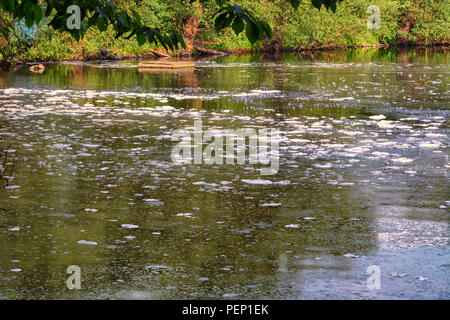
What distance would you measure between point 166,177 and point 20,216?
292 cm

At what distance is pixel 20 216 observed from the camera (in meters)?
8.91

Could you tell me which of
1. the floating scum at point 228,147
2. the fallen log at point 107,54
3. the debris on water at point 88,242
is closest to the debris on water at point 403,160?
the floating scum at point 228,147

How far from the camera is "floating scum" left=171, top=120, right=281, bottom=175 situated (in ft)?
42.2

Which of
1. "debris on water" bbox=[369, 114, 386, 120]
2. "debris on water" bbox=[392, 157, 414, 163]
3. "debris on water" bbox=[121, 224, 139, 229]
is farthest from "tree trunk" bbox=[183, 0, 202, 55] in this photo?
"debris on water" bbox=[121, 224, 139, 229]

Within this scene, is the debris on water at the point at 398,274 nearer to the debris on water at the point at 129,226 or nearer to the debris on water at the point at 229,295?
the debris on water at the point at 229,295

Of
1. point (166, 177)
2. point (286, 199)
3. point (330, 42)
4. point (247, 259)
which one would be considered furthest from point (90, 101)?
point (330, 42)

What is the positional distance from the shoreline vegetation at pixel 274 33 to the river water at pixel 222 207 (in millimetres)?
20956

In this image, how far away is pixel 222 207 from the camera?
9.52m

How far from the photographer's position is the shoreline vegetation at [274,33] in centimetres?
4466

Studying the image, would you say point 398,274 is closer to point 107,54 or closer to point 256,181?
point 256,181

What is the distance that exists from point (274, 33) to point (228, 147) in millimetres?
48436

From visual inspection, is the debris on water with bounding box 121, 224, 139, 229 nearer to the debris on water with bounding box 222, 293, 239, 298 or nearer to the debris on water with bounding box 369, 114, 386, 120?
the debris on water with bounding box 222, 293, 239, 298

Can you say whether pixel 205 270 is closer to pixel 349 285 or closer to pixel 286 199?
pixel 349 285

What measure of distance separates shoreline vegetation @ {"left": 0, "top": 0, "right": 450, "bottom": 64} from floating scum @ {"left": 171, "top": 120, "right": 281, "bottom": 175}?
21966 millimetres
